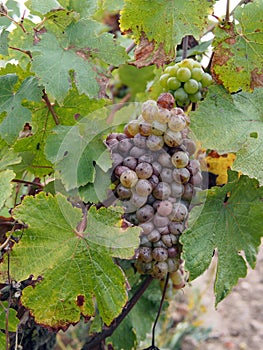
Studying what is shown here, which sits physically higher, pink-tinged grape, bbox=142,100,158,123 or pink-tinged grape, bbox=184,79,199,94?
pink-tinged grape, bbox=142,100,158,123

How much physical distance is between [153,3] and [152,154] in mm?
291

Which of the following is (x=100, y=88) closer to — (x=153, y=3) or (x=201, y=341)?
(x=153, y=3)

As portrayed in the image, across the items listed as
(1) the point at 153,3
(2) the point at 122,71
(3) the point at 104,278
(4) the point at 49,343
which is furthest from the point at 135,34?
(2) the point at 122,71

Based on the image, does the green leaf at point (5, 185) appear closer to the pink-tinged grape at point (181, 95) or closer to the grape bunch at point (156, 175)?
the grape bunch at point (156, 175)

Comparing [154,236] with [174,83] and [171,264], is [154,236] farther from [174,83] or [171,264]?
[174,83]

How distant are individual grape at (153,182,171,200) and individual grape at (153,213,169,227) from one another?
32mm

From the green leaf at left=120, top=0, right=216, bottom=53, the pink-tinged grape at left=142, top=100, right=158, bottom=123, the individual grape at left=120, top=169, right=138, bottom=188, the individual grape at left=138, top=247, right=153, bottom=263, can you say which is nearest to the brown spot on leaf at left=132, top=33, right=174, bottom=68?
the green leaf at left=120, top=0, right=216, bottom=53

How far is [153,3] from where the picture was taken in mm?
978

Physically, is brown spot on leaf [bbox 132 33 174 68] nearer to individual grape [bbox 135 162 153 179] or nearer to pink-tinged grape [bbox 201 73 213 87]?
pink-tinged grape [bbox 201 73 213 87]

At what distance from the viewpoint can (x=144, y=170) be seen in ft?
2.82

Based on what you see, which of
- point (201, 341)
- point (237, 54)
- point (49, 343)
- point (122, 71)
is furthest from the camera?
point (201, 341)

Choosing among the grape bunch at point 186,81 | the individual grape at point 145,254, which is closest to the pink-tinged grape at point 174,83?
the grape bunch at point 186,81

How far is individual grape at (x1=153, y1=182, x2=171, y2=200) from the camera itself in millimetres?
872

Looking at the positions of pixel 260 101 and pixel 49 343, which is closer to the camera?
pixel 260 101
